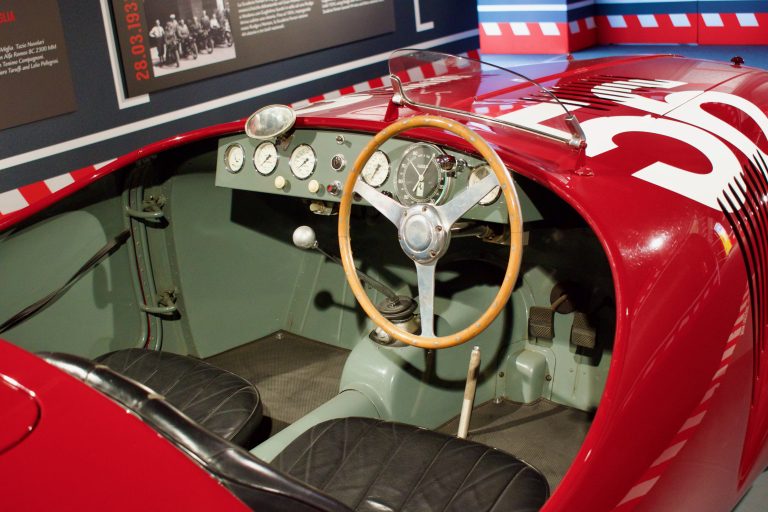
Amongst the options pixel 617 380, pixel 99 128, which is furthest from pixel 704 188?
pixel 99 128

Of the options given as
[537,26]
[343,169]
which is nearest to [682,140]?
[343,169]

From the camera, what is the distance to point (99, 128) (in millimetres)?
4988

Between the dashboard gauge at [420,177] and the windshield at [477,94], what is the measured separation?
0.45 feet

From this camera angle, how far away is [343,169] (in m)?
2.56

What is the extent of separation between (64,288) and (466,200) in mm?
1482

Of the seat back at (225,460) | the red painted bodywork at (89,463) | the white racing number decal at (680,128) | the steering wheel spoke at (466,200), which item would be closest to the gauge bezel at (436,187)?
the steering wheel spoke at (466,200)

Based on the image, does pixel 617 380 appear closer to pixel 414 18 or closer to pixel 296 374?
pixel 296 374

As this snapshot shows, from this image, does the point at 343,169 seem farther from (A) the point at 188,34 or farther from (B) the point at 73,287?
(A) the point at 188,34

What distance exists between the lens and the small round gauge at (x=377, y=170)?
2363 millimetres

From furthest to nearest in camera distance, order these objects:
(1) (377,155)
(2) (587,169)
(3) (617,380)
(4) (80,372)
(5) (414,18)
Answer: (5) (414,18) < (1) (377,155) < (2) (587,169) < (3) (617,380) < (4) (80,372)

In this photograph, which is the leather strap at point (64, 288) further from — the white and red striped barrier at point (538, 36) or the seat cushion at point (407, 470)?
the white and red striped barrier at point (538, 36)

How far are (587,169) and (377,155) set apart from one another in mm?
639

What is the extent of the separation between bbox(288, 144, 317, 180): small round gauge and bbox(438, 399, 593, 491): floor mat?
95 cm

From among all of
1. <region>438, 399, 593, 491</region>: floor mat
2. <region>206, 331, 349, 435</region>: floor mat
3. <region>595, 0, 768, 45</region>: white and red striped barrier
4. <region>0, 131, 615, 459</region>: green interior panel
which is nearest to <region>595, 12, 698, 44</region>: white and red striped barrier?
<region>595, 0, 768, 45</region>: white and red striped barrier
